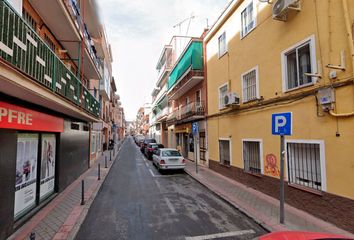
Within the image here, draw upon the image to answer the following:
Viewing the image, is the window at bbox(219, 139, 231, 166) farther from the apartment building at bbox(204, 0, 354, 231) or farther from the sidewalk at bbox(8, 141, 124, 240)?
the sidewalk at bbox(8, 141, 124, 240)

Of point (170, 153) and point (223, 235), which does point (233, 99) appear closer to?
point (170, 153)

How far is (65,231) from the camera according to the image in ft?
18.0

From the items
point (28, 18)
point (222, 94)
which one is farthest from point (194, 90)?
point (28, 18)

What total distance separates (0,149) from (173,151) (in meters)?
11.1

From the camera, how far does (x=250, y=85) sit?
34.2 feet

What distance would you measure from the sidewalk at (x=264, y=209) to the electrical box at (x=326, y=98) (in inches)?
122

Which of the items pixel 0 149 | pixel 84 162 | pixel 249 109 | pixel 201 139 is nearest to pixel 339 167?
pixel 249 109

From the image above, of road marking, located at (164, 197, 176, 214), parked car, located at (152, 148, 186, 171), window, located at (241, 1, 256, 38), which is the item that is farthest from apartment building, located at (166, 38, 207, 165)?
road marking, located at (164, 197, 176, 214)

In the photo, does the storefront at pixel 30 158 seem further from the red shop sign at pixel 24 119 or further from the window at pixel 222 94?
the window at pixel 222 94

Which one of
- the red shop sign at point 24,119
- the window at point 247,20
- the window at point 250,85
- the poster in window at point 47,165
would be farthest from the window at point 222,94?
the poster in window at point 47,165

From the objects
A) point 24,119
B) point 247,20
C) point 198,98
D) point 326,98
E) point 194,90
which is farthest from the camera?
point 194,90

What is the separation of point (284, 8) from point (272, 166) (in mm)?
5506

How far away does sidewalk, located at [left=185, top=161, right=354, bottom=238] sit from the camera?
227 inches

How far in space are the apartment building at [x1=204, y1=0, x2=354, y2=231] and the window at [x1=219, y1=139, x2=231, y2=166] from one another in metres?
0.37
